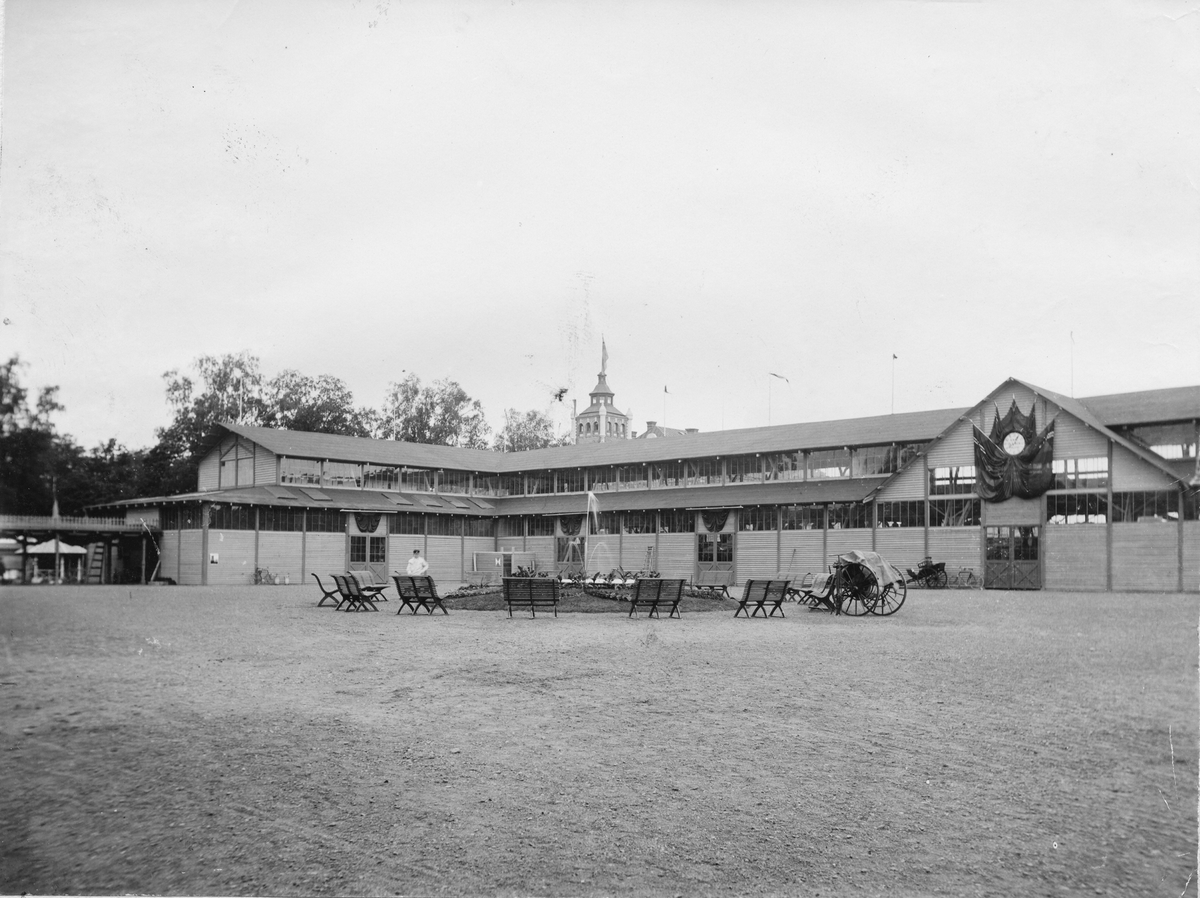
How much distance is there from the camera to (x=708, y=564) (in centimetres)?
4375

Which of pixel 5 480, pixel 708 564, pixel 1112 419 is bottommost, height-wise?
pixel 708 564

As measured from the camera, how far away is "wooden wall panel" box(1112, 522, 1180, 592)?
3133 centimetres

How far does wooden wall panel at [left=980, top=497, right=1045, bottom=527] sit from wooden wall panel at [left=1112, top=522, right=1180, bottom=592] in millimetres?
2790

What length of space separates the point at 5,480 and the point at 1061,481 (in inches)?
1349

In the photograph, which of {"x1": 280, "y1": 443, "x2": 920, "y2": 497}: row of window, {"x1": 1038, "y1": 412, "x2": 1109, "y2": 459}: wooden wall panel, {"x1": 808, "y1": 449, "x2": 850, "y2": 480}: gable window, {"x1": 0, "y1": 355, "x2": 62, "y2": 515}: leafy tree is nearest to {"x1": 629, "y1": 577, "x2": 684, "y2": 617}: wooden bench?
{"x1": 0, "y1": 355, "x2": 62, "y2": 515}: leafy tree

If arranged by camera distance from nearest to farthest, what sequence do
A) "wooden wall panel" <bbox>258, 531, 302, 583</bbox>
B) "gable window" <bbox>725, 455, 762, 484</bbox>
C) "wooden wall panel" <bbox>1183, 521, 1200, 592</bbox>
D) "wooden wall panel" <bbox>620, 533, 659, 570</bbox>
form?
"wooden wall panel" <bbox>1183, 521, 1200, 592</bbox> → "wooden wall panel" <bbox>258, 531, 302, 583</bbox> → "wooden wall panel" <bbox>620, 533, 659, 570</bbox> → "gable window" <bbox>725, 455, 762, 484</bbox>

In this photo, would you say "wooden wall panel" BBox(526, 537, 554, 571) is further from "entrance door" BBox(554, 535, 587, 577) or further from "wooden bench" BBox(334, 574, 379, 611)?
"wooden bench" BBox(334, 574, 379, 611)

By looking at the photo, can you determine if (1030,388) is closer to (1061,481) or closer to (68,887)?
(1061,481)

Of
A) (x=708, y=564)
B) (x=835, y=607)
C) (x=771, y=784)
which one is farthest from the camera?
(x=708, y=564)

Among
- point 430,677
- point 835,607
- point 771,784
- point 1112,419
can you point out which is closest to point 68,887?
point 771,784

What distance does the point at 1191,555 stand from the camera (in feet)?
101

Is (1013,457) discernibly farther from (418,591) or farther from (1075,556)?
(418,591)

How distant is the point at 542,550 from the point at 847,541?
1758 centimetres

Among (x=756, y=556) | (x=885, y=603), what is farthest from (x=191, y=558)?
(x=885, y=603)
